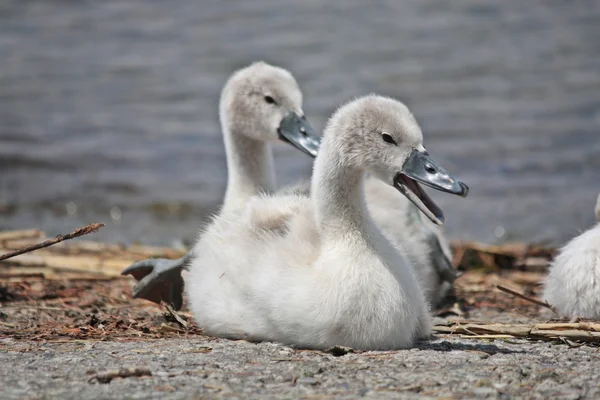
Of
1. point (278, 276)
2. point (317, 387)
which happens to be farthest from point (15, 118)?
point (317, 387)

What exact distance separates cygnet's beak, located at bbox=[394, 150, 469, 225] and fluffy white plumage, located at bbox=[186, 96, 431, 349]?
6 centimetres

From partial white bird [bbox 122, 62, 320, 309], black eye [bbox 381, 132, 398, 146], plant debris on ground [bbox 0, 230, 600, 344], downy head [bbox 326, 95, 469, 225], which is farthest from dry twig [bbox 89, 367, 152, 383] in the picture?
partial white bird [bbox 122, 62, 320, 309]

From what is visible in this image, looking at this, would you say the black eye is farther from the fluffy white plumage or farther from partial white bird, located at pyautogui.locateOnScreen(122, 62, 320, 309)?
partial white bird, located at pyautogui.locateOnScreen(122, 62, 320, 309)

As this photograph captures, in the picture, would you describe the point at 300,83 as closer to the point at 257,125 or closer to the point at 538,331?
the point at 257,125

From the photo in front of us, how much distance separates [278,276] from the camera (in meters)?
5.11

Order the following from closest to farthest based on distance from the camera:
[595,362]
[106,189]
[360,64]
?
[595,362]
[106,189]
[360,64]

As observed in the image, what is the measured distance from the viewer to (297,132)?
279 inches

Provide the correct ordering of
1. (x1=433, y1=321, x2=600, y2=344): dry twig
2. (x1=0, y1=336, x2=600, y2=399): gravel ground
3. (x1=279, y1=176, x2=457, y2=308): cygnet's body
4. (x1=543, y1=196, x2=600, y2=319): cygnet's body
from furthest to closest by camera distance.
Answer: (x1=279, y1=176, x2=457, y2=308): cygnet's body → (x1=543, y1=196, x2=600, y2=319): cygnet's body → (x1=433, y1=321, x2=600, y2=344): dry twig → (x1=0, y1=336, x2=600, y2=399): gravel ground

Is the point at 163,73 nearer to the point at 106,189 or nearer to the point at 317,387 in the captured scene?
the point at 106,189

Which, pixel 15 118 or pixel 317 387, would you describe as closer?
pixel 317 387

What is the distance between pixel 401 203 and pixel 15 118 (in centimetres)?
878

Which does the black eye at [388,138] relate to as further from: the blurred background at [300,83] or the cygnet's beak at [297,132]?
the blurred background at [300,83]

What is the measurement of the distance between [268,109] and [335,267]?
2364mm

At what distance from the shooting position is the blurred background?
10.9 m
